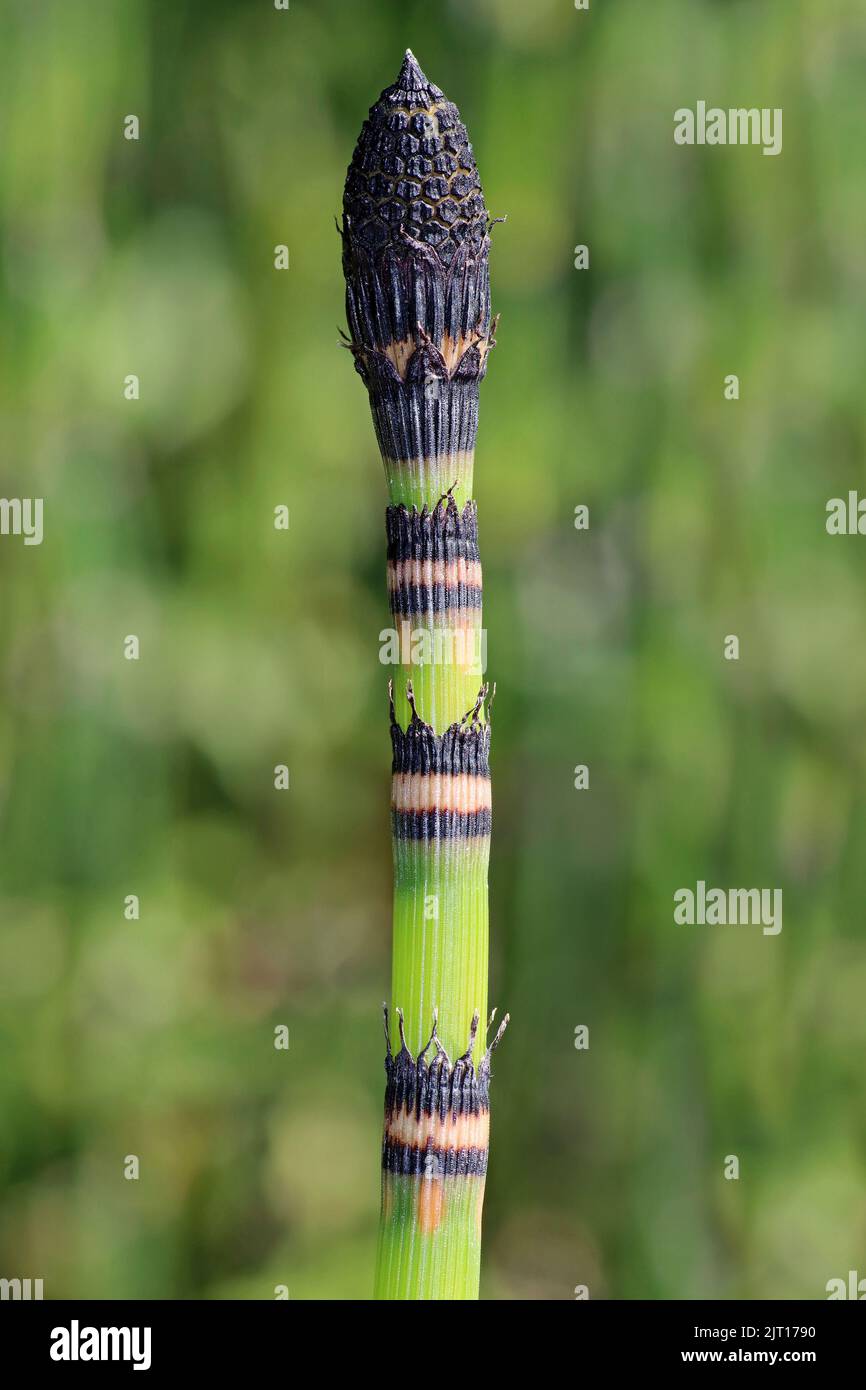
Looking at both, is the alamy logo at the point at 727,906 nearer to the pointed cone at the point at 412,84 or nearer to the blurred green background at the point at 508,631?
the blurred green background at the point at 508,631

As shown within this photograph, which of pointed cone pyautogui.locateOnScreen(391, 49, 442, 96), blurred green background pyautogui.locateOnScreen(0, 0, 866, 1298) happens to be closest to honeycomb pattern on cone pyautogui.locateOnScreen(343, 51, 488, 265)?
pointed cone pyautogui.locateOnScreen(391, 49, 442, 96)

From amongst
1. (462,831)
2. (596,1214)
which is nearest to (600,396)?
(462,831)

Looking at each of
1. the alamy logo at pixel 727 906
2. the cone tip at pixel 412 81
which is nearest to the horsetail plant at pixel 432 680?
the cone tip at pixel 412 81

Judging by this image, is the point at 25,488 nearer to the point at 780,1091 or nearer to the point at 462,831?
the point at 462,831

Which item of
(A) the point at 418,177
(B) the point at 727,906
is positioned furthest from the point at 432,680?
(B) the point at 727,906

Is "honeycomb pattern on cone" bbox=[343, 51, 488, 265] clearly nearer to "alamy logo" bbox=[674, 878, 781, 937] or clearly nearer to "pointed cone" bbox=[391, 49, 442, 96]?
"pointed cone" bbox=[391, 49, 442, 96]

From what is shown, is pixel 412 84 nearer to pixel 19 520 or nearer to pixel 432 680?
pixel 432 680
